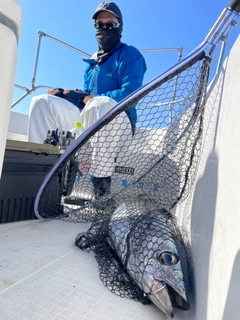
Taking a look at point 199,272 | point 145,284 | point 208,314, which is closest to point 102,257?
point 145,284

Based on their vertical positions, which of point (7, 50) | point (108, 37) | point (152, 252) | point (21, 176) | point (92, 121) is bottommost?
point (152, 252)

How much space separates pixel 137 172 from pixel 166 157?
24 cm

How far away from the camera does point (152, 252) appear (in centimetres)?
79

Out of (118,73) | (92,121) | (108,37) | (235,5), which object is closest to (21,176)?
(92,121)

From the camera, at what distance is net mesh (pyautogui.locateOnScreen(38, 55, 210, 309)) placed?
2.94 feet

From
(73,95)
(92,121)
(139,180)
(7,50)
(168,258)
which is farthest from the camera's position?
(73,95)

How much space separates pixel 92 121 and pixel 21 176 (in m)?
0.64

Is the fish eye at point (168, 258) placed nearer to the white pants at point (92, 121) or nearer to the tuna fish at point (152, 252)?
the tuna fish at point (152, 252)

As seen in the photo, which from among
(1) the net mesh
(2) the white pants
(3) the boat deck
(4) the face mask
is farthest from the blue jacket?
(3) the boat deck

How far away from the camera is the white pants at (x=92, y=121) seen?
132cm

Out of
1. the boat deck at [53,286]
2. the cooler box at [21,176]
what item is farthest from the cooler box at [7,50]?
the cooler box at [21,176]

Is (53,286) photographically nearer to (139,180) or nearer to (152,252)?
(152,252)

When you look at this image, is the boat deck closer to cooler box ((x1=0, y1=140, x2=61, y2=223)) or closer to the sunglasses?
cooler box ((x1=0, y1=140, x2=61, y2=223))

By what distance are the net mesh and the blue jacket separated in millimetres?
497
